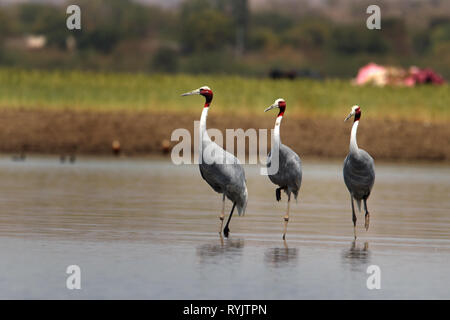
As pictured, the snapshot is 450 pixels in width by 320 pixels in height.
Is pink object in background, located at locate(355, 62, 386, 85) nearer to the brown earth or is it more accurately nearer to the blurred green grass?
the blurred green grass

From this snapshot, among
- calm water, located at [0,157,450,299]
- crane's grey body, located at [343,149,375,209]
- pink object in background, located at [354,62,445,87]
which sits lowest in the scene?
calm water, located at [0,157,450,299]

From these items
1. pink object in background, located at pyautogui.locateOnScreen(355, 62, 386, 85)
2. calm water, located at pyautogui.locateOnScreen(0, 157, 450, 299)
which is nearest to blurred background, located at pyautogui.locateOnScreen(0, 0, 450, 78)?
pink object in background, located at pyautogui.locateOnScreen(355, 62, 386, 85)

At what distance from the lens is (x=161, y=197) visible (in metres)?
20.7

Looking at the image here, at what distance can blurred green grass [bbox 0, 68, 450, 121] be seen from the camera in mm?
40344

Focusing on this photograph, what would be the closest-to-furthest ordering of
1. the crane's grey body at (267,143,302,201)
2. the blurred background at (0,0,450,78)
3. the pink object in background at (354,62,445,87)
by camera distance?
the crane's grey body at (267,143,302,201), the pink object in background at (354,62,445,87), the blurred background at (0,0,450,78)

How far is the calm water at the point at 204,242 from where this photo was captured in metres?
10.9

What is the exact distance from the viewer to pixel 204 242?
14273mm

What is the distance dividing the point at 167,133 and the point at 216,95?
19.2 feet

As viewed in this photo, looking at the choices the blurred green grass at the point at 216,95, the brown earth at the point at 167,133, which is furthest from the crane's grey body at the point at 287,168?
the blurred green grass at the point at 216,95

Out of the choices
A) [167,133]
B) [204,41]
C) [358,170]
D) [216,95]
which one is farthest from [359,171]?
[204,41]

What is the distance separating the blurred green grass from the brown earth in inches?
53.4

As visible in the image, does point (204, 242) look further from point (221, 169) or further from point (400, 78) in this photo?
point (400, 78)

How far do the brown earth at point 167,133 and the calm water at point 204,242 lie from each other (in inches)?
443
